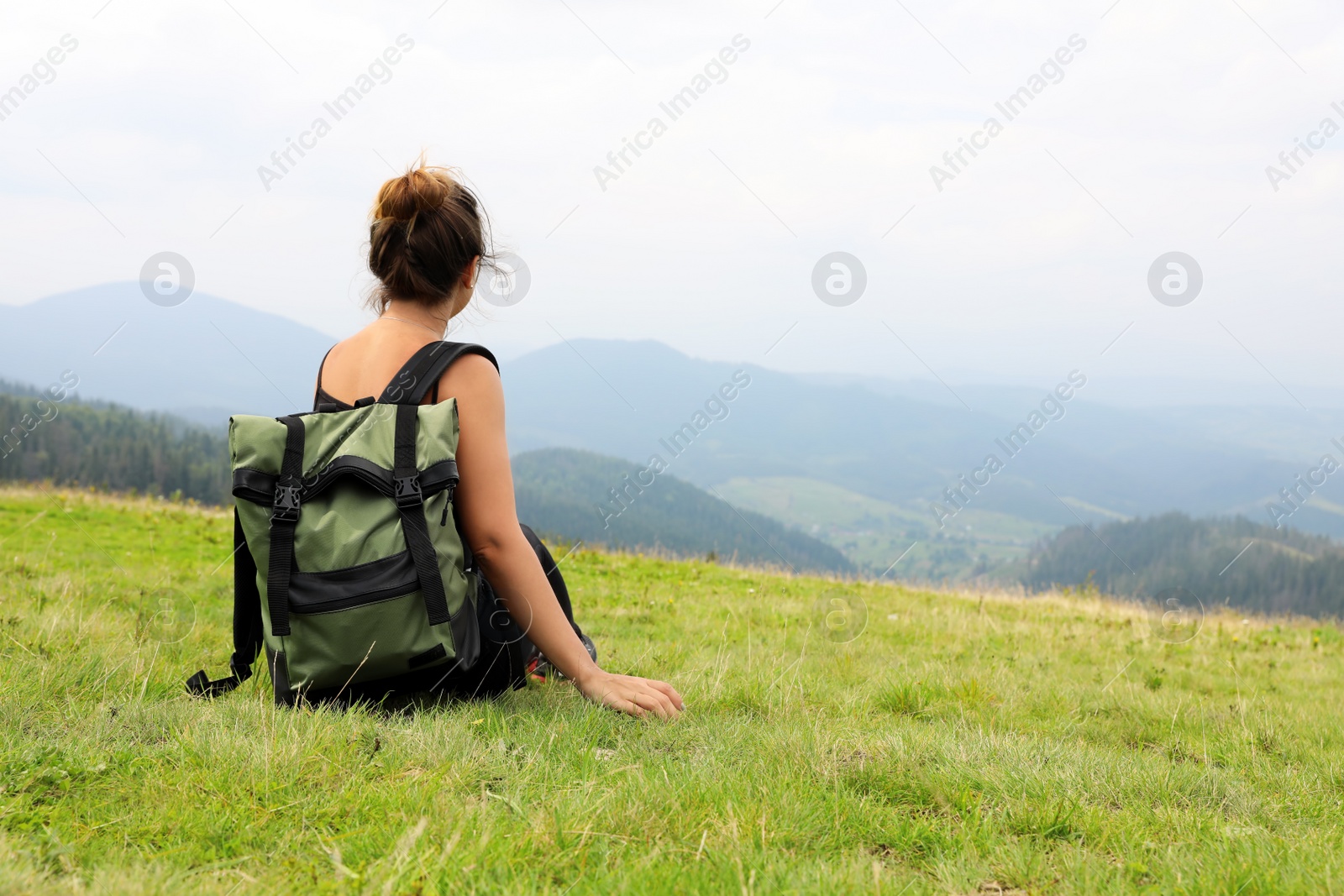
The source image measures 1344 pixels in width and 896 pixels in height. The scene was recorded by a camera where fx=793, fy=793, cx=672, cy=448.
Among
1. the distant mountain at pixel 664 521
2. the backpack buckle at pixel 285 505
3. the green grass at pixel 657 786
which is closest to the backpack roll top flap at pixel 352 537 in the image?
the backpack buckle at pixel 285 505

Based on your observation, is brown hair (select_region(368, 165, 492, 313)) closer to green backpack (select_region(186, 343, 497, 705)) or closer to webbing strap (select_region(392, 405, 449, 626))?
green backpack (select_region(186, 343, 497, 705))

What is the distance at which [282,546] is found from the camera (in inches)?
108

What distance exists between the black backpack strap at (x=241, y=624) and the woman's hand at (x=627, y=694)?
52.4 inches

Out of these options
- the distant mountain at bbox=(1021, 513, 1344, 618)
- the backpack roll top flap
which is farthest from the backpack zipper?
the distant mountain at bbox=(1021, 513, 1344, 618)

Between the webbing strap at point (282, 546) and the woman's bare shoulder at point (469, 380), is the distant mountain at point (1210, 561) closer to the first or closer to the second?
the woman's bare shoulder at point (469, 380)

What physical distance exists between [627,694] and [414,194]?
2200mm

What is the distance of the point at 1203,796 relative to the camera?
2736 mm

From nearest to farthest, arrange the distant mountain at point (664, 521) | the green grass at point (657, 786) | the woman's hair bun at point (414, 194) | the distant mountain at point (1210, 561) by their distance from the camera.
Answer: the green grass at point (657, 786) < the woman's hair bun at point (414, 194) < the distant mountain at point (1210, 561) < the distant mountain at point (664, 521)

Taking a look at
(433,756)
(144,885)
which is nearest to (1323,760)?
(433,756)

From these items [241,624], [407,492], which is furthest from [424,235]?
[241,624]

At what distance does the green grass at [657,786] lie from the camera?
193 centimetres

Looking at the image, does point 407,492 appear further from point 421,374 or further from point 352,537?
point 421,374

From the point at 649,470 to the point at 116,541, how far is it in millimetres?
7049

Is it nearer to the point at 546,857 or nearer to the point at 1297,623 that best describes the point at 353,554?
the point at 546,857
